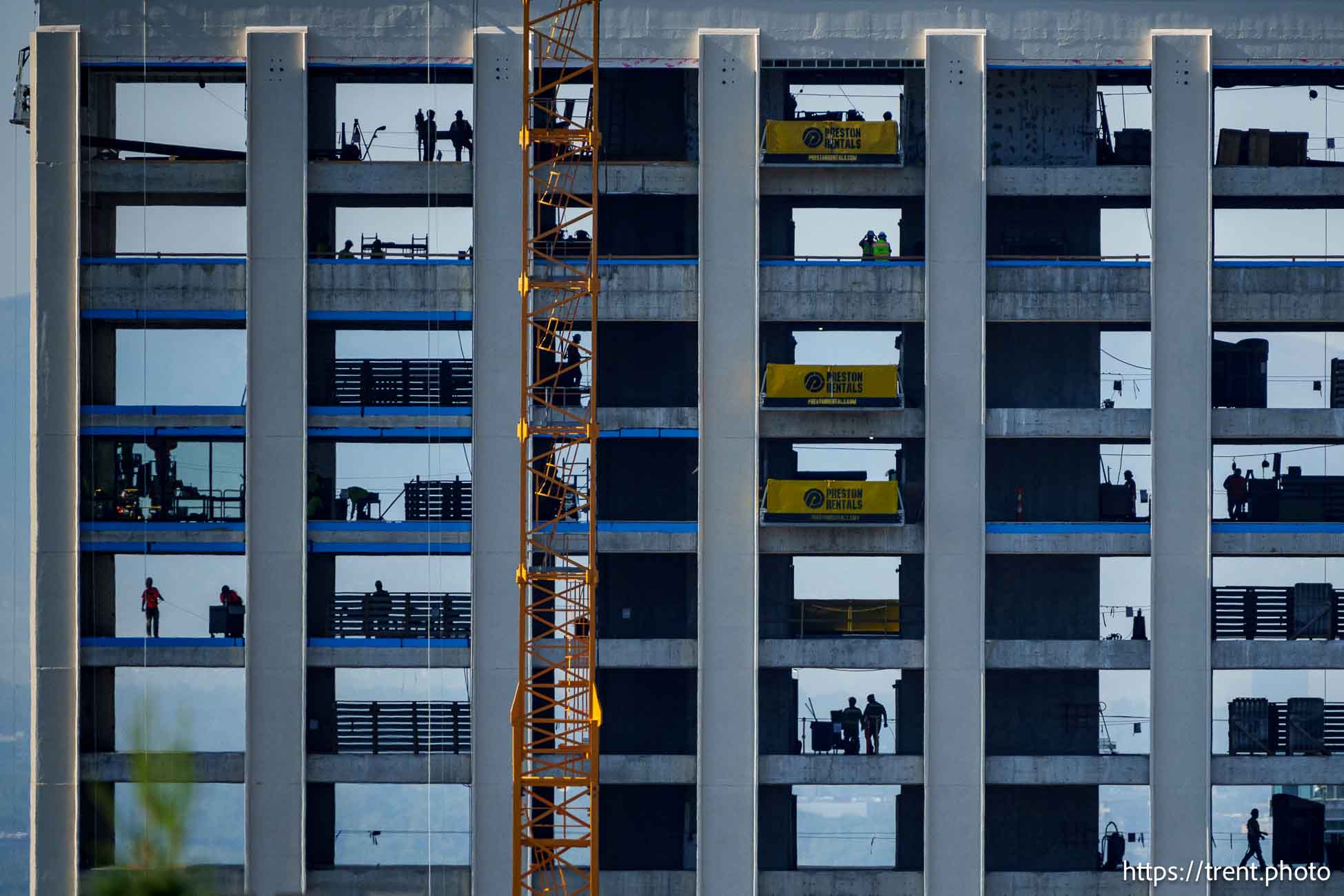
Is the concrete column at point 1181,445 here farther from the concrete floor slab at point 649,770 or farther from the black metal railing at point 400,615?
the black metal railing at point 400,615

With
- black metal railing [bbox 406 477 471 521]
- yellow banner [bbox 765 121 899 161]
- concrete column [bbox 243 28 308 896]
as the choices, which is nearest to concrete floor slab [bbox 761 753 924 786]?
black metal railing [bbox 406 477 471 521]

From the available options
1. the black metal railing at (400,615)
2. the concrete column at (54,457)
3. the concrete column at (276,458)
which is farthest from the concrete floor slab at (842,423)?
the concrete column at (54,457)

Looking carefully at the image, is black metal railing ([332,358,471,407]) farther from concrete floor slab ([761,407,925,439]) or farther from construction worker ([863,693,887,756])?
construction worker ([863,693,887,756])

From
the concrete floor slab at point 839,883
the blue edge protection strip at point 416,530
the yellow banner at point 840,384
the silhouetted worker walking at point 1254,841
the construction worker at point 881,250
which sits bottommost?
the concrete floor slab at point 839,883

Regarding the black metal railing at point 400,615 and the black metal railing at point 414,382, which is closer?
the black metal railing at point 400,615

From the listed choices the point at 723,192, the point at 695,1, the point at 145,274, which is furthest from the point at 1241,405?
the point at 145,274

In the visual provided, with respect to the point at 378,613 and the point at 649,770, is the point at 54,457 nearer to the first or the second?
the point at 378,613
